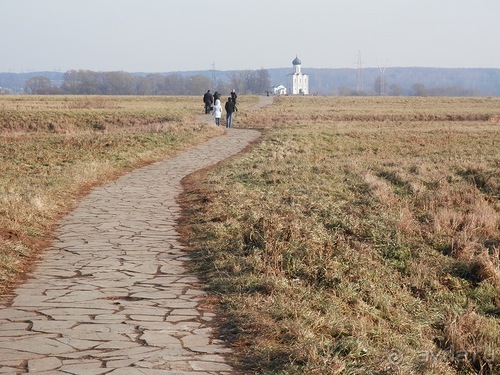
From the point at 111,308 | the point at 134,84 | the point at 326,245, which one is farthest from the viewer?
the point at 134,84

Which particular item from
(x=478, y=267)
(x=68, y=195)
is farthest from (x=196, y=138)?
(x=478, y=267)

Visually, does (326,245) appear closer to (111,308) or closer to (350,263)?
(350,263)

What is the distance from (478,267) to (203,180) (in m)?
7.34

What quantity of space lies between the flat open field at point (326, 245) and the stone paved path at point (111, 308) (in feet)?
0.90

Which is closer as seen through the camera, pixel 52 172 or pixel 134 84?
pixel 52 172

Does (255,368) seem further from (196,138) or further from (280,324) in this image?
(196,138)

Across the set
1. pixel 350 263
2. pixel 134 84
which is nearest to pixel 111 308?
pixel 350 263

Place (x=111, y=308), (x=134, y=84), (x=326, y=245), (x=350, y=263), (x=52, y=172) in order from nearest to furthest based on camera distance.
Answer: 1. (x=111, y=308)
2. (x=350, y=263)
3. (x=326, y=245)
4. (x=52, y=172)
5. (x=134, y=84)

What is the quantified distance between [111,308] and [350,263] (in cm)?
327

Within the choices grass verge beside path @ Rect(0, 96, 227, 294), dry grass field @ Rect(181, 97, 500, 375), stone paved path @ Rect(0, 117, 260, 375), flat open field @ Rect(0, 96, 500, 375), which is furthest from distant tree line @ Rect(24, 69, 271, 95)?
stone paved path @ Rect(0, 117, 260, 375)

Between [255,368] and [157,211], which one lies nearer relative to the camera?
[255,368]

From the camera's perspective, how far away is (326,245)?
9.28 m

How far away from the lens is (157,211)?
12.1 m

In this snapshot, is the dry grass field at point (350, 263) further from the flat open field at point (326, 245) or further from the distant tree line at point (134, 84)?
the distant tree line at point (134, 84)
